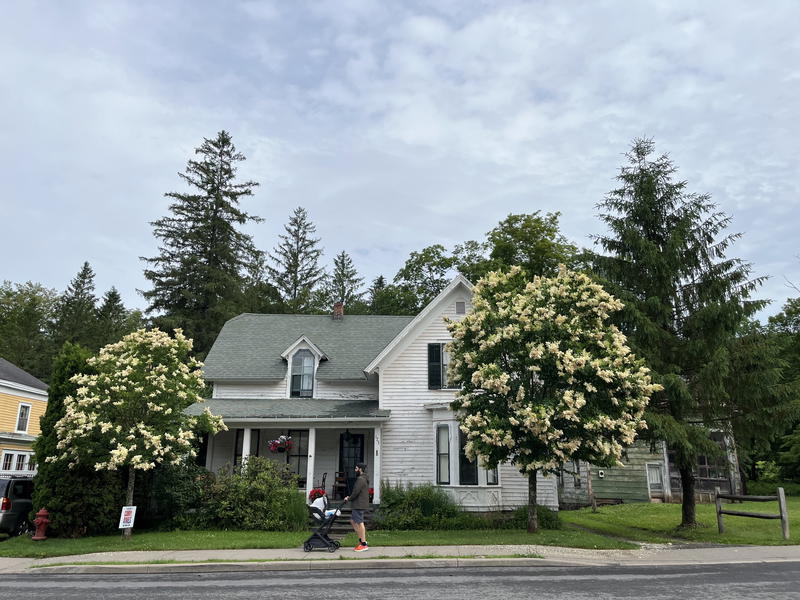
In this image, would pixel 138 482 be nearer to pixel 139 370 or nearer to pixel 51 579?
pixel 139 370

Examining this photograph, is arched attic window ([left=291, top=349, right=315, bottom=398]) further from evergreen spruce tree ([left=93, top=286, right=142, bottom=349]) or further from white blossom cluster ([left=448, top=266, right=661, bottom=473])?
evergreen spruce tree ([left=93, top=286, right=142, bottom=349])

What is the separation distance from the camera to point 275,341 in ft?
86.8

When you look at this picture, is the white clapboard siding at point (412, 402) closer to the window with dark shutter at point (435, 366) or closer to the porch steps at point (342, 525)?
the window with dark shutter at point (435, 366)

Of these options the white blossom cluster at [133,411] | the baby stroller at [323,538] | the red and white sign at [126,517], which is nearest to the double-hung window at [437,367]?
the white blossom cluster at [133,411]

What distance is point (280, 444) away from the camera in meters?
21.7

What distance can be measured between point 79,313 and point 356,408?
1669 inches

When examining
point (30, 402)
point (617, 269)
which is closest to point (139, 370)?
point (617, 269)

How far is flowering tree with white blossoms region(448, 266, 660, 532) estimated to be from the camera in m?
14.8

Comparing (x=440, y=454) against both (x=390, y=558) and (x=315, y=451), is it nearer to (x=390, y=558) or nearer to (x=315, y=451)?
(x=315, y=451)

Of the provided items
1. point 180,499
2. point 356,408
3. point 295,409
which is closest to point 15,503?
point 180,499

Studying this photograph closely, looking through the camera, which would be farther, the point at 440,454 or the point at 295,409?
the point at 295,409

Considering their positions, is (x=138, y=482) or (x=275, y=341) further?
(x=275, y=341)

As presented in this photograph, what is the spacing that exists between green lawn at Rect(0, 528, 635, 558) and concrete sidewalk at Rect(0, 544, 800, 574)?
0.59 meters

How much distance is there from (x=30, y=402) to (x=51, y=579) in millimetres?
28942
